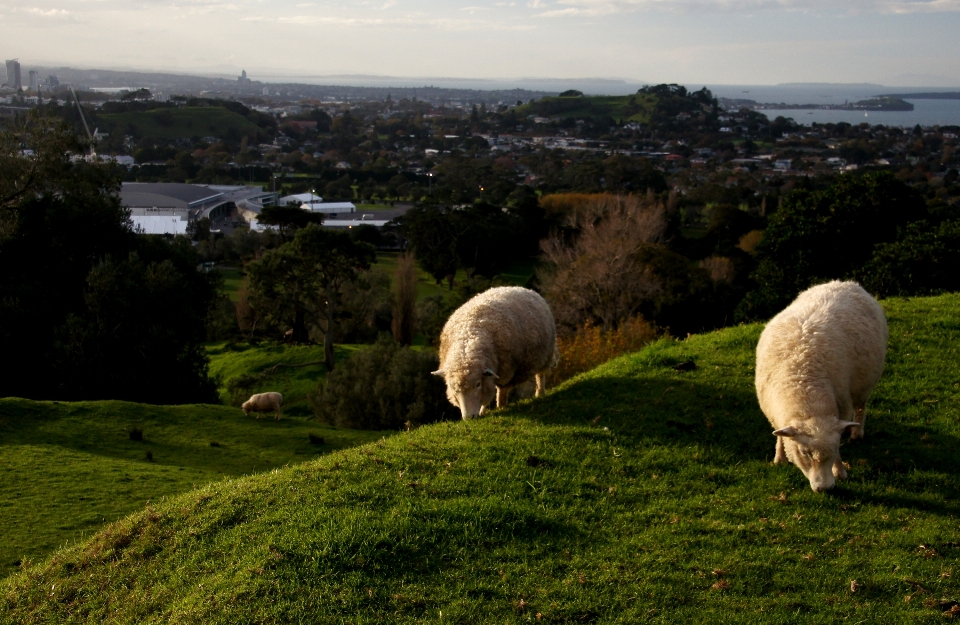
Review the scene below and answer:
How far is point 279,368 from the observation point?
3072 centimetres

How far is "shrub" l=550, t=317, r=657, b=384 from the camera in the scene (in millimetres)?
19641

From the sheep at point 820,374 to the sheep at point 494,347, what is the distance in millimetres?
3721

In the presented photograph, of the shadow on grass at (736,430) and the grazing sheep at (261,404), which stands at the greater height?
the shadow on grass at (736,430)

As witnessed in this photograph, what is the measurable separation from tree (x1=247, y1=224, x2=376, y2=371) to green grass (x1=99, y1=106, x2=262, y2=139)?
108 metres

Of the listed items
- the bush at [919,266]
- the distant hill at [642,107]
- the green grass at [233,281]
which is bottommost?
the green grass at [233,281]

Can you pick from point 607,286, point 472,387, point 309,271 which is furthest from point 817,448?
point 309,271

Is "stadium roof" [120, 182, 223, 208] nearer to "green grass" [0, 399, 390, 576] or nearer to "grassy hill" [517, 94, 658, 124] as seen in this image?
"green grass" [0, 399, 390, 576]

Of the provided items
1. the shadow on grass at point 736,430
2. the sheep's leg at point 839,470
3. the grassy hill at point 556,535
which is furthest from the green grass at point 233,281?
the sheep's leg at point 839,470

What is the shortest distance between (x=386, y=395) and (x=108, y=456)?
1055cm

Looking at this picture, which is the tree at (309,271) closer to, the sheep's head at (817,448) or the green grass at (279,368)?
the green grass at (279,368)

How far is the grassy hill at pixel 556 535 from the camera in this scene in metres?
5.38

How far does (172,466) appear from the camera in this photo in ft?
39.0

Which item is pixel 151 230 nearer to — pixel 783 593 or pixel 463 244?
pixel 463 244

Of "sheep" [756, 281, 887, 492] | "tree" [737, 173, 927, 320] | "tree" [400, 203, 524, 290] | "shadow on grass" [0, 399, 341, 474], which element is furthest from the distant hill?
"sheep" [756, 281, 887, 492]
